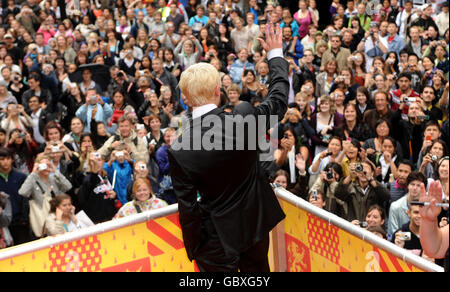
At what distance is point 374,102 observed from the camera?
8820 millimetres

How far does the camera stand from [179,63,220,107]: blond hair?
3.02 metres

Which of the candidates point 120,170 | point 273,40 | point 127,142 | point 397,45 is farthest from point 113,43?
point 273,40

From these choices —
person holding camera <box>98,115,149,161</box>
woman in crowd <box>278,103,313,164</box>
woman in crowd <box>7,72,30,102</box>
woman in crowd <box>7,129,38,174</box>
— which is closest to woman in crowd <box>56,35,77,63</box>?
woman in crowd <box>7,72,30,102</box>

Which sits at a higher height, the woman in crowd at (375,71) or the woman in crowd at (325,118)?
the woman in crowd at (375,71)

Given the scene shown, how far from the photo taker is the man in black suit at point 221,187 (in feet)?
10.2

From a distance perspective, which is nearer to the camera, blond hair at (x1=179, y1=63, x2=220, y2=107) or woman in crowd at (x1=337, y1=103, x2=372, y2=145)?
blond hair at (x1=179, y1=63, x2=220, y2=107)

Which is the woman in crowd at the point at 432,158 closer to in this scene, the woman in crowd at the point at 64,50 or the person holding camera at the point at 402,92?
the person holding camera at the point at 402,92

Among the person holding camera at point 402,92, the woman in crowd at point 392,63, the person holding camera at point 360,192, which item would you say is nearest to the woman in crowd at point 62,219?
the person holding camera at point 360,192

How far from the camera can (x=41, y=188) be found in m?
7.34

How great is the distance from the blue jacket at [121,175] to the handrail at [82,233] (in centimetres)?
373

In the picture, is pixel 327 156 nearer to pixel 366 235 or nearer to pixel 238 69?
pixel 238 69

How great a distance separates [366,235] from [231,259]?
2.40 ft

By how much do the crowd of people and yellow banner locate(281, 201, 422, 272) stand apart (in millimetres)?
1127

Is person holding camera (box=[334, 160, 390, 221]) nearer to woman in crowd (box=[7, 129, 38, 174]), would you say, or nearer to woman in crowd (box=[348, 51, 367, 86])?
woman in crowd (box=[348, 51, 367, 86])
